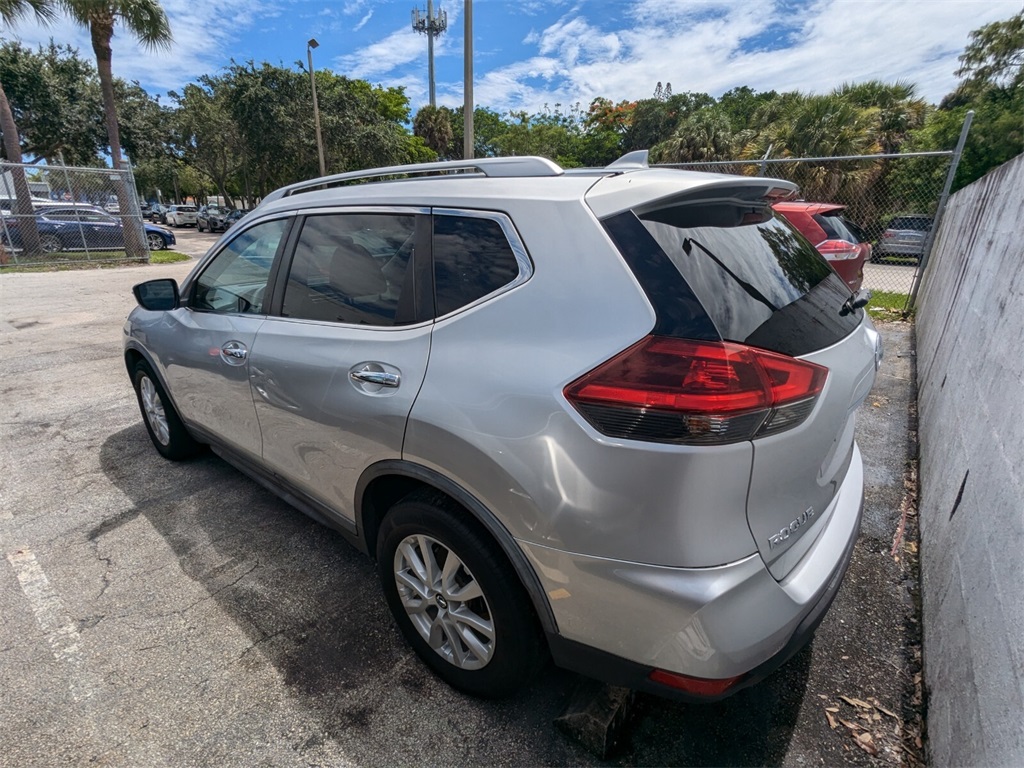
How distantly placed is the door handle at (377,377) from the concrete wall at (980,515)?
1854 mm

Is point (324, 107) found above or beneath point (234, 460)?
above

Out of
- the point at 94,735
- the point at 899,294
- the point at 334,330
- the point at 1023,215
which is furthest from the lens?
the point at 899,294

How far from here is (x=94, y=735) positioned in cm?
Result: 179

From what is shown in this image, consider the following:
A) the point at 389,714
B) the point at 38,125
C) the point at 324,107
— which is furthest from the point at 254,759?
the point at 38,125

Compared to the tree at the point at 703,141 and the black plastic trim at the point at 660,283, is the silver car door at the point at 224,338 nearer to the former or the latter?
the black plastic trim at the point at 660,283

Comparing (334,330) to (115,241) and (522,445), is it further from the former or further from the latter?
(115,241)

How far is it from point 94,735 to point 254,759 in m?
0.58

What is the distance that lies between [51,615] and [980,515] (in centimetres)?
374

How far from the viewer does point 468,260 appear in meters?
1.75

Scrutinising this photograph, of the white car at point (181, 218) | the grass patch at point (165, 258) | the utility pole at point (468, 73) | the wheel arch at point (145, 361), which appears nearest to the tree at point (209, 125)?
the white car at point (181, 218)

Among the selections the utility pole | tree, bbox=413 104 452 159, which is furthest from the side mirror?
tree, bbox=413 104 452 159

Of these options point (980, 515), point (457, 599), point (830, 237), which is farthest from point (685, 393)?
point (830, 237)

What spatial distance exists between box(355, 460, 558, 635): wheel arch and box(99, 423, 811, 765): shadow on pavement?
427mm

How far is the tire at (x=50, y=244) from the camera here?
1483 centimetres
